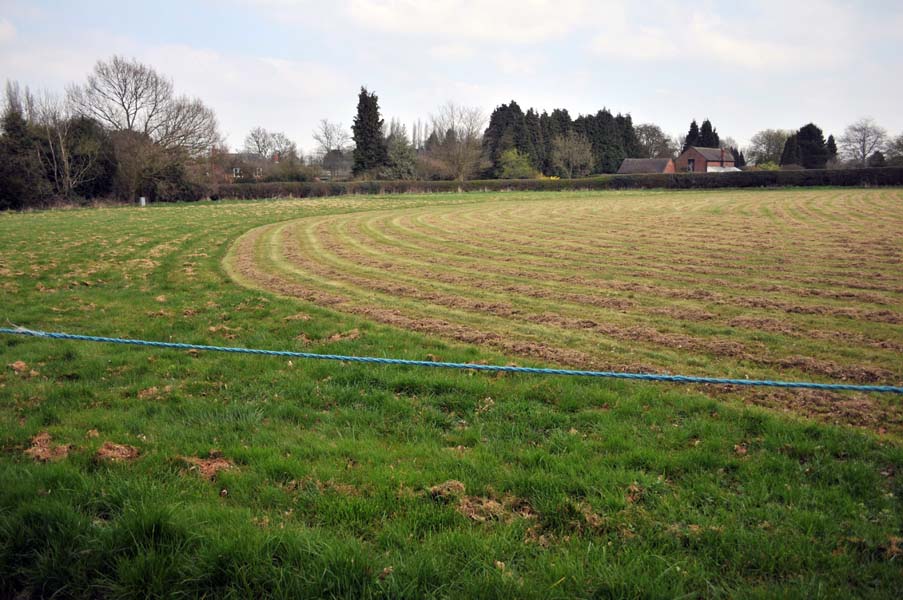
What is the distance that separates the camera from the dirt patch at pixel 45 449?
409cm

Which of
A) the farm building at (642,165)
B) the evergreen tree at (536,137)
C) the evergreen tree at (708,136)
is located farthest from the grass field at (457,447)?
the evergreen tree at (708,136)

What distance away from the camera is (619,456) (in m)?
4.09

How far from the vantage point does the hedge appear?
4553 cm

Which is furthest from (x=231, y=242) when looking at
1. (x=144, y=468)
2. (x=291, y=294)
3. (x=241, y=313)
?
(x=144, y=468)

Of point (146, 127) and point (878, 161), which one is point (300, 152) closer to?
point (146, 127)

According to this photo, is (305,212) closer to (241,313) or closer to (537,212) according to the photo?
(537,212)

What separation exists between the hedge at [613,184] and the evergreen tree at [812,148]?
123 ft

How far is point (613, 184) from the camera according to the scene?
5534cm

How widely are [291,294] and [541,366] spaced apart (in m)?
6.17

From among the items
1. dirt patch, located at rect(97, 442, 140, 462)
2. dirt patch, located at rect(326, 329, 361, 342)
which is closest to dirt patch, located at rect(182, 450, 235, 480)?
dirt patch, located at rect(97, 442, 140, 462)

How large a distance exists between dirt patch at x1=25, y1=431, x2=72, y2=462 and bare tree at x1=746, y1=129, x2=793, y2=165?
326 ft

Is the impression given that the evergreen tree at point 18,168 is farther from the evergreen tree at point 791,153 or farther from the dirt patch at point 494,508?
the evergreen tree at point 791,153

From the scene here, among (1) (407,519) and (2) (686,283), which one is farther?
(2) (686,283)

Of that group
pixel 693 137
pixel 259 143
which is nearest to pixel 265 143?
pixel 259 143
